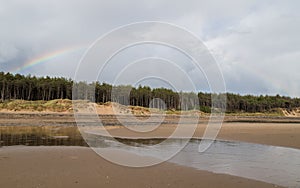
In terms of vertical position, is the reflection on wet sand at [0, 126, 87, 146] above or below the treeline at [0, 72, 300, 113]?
below

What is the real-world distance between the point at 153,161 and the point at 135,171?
2626 mm

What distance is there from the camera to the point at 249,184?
9258 mm

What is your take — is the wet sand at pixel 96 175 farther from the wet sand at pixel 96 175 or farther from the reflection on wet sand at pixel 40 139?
the reflection on wet sand at pixel 40 139

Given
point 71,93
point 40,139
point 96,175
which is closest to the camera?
point 96,175

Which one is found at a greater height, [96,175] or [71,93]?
[71,93]

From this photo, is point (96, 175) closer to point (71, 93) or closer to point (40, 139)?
point (40, 139)

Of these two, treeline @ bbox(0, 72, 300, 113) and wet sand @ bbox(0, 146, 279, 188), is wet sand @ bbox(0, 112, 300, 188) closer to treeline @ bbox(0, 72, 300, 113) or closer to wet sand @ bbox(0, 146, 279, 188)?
wet sand @ bbox(0, 146, 279, 188)

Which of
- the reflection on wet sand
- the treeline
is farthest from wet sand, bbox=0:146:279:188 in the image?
the treeline

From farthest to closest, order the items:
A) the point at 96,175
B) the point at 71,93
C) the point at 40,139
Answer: the point at 71,93, the point at 40,139, the point at 96,175

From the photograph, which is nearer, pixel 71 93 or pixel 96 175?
pixel 96 175

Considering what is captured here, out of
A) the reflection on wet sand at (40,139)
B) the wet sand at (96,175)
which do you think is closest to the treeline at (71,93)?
the reflection on wet sand at (40,139)

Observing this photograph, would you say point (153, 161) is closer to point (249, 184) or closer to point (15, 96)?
point (249, 184)

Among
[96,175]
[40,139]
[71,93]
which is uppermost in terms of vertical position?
[71,93]

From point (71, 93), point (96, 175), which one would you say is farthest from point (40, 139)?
point (71, 93)
